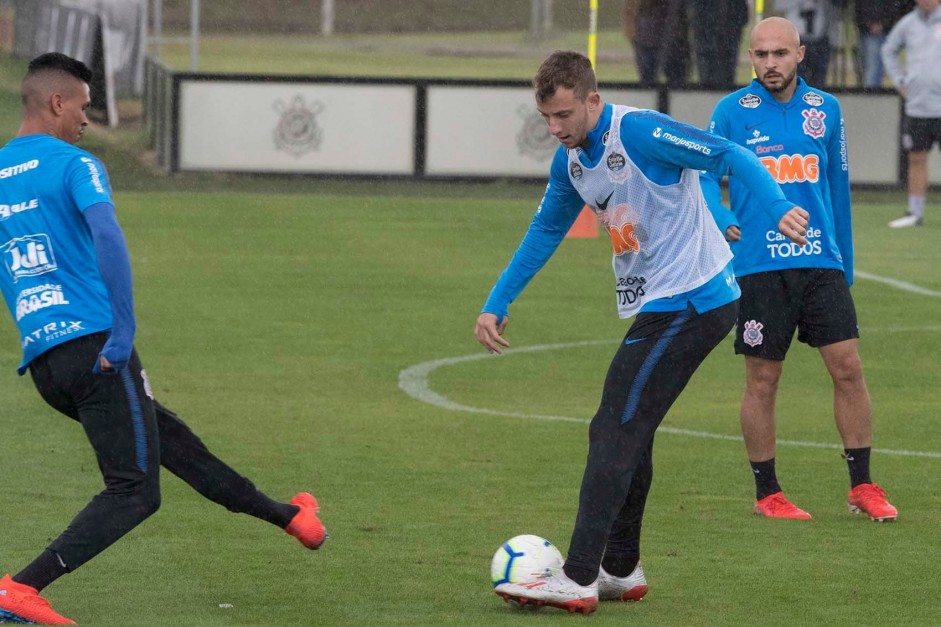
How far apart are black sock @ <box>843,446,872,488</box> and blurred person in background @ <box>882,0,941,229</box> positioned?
11.3 m

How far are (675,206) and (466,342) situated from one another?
21.0ft

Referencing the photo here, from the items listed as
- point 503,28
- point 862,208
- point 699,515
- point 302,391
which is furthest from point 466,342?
point 503,28

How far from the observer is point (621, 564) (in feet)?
21.0

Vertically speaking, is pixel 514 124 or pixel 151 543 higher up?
pixel 514 124

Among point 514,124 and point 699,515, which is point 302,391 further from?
point 514,124

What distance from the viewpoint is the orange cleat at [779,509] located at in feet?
25.3

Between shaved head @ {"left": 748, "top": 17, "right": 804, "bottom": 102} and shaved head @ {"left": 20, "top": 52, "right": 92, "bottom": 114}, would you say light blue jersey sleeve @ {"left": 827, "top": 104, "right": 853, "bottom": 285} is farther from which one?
shaved head @ {"left": 20, "top": 52, "right": 92, "bottom": 114}

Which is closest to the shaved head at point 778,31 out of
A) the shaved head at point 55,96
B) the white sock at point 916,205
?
the shaved head at point 55,96

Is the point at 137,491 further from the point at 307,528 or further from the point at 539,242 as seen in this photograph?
the point at 539,242

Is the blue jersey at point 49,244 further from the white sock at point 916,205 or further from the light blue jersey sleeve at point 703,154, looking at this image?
the white sock at point 916,205

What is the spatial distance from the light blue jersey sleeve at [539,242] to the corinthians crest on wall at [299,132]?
15.5 meters

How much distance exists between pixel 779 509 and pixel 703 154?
229cm

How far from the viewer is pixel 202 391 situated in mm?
10609

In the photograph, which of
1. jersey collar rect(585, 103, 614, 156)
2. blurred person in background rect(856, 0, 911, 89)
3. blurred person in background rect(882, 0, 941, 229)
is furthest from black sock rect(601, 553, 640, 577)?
blurred person in background rect(856, 0, 911, 89)
